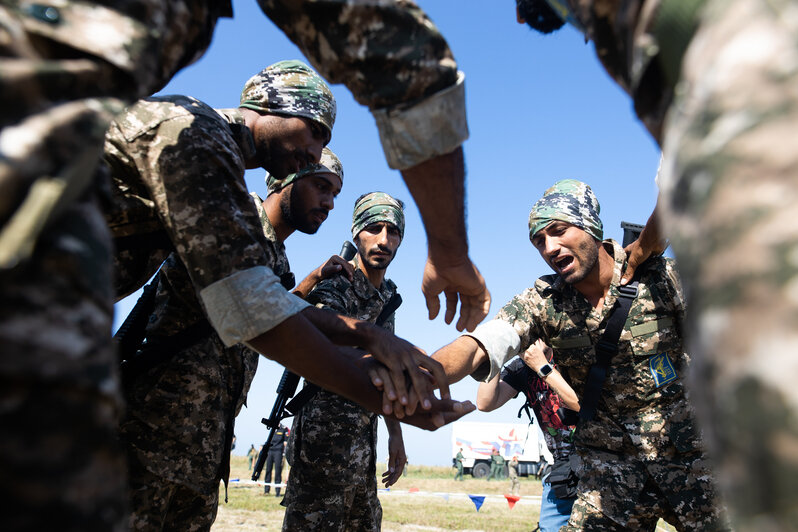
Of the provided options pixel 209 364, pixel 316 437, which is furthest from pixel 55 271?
pixel 316 437

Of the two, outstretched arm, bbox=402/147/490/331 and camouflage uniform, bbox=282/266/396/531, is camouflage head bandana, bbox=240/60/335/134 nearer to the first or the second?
outstretched arm, bbox=402/147/490/331

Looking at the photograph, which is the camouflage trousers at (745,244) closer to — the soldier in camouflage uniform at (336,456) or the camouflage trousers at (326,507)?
the soldier in camouflage uniform at (336,456)

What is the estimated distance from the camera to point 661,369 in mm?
3900

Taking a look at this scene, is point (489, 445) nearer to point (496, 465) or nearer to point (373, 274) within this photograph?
point (496, 465)

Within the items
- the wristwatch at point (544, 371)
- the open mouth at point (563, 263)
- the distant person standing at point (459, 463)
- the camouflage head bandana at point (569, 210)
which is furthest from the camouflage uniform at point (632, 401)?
the distant person standing at point (459, 463)

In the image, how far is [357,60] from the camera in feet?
5.96

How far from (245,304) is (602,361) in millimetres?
2768

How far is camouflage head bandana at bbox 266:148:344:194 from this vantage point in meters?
5.38

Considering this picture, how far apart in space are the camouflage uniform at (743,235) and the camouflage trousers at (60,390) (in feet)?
2.88

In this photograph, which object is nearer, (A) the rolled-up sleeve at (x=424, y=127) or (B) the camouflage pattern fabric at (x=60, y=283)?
(B) the camouflage pattern fabric at (x=60, y=283)

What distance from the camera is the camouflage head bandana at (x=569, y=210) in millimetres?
4637

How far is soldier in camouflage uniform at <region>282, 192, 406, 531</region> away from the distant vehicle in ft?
122

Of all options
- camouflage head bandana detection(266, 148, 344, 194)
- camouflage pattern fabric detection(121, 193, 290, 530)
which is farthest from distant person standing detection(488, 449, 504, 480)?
camouflage pattern fabric detection(121, 193, 290, 530)

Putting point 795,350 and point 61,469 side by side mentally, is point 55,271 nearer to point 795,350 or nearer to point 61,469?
point 61,469
